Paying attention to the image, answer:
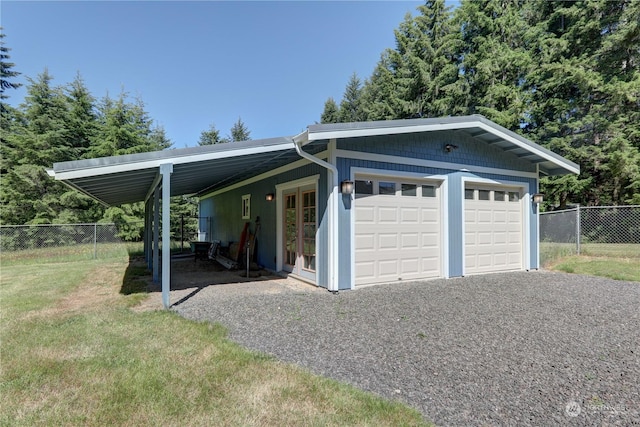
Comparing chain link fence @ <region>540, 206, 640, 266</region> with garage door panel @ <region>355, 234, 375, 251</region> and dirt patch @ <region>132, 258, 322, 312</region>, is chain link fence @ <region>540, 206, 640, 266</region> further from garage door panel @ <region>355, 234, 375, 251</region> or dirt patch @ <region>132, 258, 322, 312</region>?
dirt patch @ <region>132, 258, 322, 312</region>

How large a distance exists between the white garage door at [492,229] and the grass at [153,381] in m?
5.70

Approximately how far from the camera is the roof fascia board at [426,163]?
18.9 ft

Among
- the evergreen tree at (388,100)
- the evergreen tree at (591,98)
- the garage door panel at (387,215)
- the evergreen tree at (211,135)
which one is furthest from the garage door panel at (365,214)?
the evergreen tree at (211,135)

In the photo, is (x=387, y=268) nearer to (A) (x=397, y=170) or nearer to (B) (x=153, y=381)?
(A) (x=397, y=170)

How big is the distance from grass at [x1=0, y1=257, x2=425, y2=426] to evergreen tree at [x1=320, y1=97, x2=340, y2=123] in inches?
1094

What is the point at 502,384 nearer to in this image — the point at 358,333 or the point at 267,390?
the point at 358,333

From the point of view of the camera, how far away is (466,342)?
10.9 ft

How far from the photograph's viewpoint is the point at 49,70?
1620 centimetres

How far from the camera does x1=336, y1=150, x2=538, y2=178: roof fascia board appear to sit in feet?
18.9

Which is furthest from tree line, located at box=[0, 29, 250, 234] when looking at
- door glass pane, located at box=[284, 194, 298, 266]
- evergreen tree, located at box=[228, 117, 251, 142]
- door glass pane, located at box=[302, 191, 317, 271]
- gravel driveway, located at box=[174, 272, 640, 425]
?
evergreen tree, located at box=[228, 117, 251, 142]

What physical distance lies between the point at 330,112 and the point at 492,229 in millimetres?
25043

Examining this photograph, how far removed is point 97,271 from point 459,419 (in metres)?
8.99

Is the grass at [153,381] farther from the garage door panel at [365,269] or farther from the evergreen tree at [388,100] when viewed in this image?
the evergreen tree at [388,100]

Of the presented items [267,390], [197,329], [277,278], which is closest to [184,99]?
[277,278]
